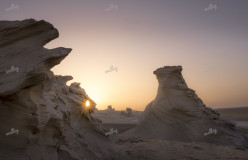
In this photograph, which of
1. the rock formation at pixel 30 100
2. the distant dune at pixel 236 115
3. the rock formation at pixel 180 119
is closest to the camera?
the rock formation at pixel 30 100

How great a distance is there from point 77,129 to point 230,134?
10805mm

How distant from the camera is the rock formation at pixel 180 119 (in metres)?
14.7

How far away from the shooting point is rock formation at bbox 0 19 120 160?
5.66 meters

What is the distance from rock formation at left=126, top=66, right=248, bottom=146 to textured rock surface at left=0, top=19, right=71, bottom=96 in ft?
37.2

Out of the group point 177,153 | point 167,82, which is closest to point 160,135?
point 167,82

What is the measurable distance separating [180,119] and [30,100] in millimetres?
12040

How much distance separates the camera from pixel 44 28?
6738 millimetres

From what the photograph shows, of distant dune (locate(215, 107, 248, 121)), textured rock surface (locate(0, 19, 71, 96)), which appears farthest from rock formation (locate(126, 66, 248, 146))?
distant dune (locate(215, 107, 248, 121))

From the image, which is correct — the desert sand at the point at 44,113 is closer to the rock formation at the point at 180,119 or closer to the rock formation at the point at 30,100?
the rock formation at the point at 30,100

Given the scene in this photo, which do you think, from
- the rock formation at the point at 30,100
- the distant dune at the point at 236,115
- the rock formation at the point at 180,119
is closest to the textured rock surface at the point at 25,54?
the rock formation at the point at 30,100

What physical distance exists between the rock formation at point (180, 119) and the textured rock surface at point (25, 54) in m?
11.3

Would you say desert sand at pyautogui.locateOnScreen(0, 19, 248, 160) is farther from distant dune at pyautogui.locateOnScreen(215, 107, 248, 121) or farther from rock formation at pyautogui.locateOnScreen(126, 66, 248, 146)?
distant dune at pyautogui.locateOnScreen(215, 107, 248, 121)

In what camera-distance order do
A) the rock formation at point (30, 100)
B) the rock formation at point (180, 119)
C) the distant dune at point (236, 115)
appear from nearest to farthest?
the rock formation at point (30, 100) → the rock formation at point (180, 119) → the distant dune at point (236, 115)

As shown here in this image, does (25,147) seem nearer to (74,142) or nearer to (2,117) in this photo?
(2,117)
